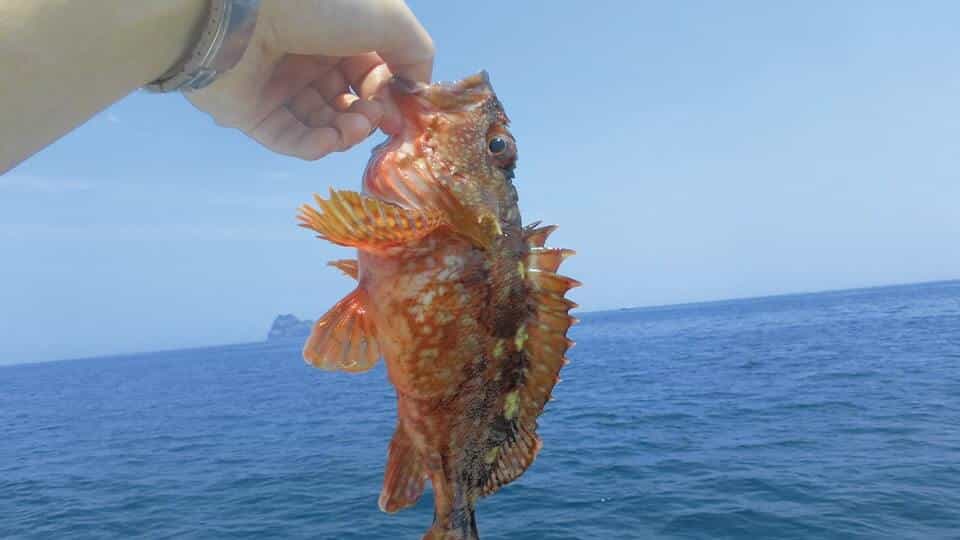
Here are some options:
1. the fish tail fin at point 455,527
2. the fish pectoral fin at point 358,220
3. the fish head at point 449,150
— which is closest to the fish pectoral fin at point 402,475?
the fish tail fin at point 455,527

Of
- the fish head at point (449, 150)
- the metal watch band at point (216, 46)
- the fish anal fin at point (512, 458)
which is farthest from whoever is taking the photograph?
the fish anal fin at point (512, 458)

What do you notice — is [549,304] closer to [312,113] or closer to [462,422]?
[462,422]

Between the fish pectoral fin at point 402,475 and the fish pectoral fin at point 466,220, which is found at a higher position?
the fish pectoral fin at point 466,220

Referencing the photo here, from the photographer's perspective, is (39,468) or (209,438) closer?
(39,468)

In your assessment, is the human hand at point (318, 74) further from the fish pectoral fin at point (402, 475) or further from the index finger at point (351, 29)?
the fish pectoral fin at point (402, 475)

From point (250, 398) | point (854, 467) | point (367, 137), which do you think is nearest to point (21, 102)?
point (367, 137)

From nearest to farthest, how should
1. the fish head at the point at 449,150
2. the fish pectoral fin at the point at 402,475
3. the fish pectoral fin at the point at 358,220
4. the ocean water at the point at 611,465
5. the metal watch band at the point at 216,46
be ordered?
the metal watch band at the point at 216,46
the fish pectoral fin at the point at 358,220
the fish head at the point at 449,150
the fish pectoral fin at the point at 402,475
the ocean water at the point at 611,465

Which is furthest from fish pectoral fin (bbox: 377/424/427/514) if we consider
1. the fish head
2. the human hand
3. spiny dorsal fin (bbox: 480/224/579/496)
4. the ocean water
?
the ocean water
